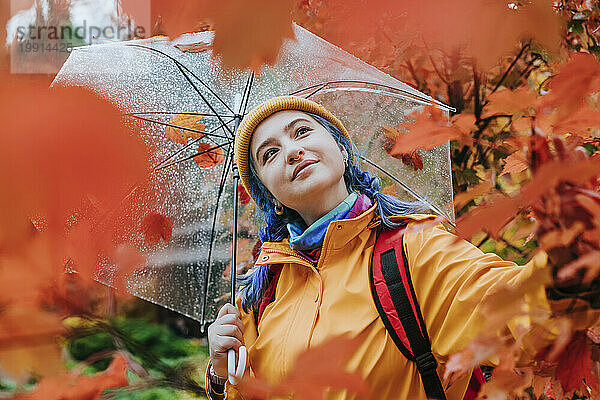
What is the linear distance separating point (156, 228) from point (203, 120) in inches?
17.4

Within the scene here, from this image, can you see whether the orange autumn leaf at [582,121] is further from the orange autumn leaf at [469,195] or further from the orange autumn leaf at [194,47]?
the orange autumn leaf at [194,47]

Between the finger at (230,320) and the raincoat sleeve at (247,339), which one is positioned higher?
the finger at (230,320)

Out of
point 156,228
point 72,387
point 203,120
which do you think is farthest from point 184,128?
point 72,387

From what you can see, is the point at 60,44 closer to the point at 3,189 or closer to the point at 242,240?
the point at 3,189

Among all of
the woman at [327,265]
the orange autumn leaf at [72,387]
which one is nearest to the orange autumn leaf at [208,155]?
the woman at [327,265]

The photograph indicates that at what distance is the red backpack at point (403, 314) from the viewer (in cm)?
145

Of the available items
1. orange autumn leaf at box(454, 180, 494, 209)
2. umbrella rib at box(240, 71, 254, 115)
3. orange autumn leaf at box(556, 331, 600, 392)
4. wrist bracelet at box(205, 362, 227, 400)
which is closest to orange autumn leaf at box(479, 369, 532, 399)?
orange autumn leaf at box(556, 331, 600, 392)

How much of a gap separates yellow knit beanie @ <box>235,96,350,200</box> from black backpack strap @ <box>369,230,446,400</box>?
0.59 meters

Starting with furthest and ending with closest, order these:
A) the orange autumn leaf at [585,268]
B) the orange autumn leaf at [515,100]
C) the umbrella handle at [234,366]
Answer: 1. the umbrella handle at [234,366]
2. the orange autumn leaf at [515,100]
3. the orange autumn leaf at [585,268]

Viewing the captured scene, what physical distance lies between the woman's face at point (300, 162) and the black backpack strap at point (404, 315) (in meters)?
0.30

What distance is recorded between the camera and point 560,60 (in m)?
1.98

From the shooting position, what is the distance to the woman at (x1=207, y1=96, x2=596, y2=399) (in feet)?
4.75

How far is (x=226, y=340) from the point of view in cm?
172

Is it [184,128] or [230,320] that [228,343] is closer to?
[230,320]
